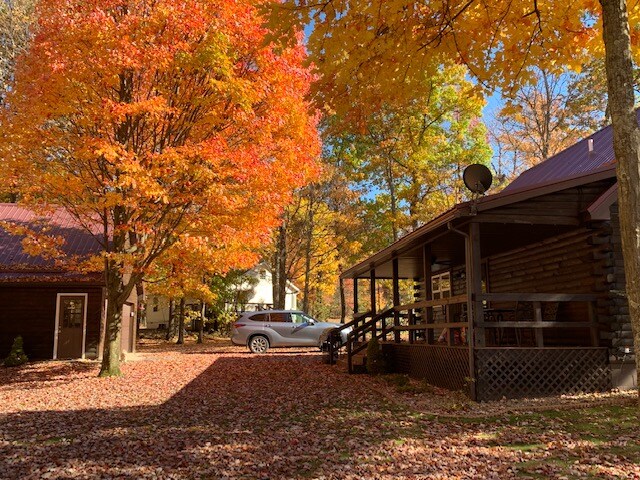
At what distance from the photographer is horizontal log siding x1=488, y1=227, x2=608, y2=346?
33.4 ft

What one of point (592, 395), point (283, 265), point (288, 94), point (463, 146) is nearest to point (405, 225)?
point (463, 146)

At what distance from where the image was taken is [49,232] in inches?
784

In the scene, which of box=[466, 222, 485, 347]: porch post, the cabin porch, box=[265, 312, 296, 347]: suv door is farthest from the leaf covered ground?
box=[265, 312, 296, 347]: suv door

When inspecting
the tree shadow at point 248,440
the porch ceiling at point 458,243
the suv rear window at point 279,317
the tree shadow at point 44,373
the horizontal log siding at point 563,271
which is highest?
the porch ceiling at point 458,243

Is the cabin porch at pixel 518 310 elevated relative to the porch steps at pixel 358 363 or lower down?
elevated

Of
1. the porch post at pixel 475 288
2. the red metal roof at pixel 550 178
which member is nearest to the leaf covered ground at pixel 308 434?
the porch post at pixel 475 288

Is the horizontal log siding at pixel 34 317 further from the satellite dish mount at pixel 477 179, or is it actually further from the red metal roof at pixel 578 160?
the red metal roof at pixel 578 160

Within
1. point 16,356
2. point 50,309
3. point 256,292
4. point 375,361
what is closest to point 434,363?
point 375,361

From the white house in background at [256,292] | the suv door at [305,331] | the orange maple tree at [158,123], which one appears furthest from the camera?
the white house in background at [256,292]

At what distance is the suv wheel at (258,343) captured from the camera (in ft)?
69.3

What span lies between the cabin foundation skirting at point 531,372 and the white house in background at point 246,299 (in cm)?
2554

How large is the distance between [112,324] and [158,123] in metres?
5.47

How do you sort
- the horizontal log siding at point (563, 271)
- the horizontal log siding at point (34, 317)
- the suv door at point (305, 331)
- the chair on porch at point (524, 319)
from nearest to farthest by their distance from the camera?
the horizontal log siding at point (563, 271)
the chair on porch at point (524, 319)
the horizontal log siding at point (34, 317)
the suv door at point (305, 331)

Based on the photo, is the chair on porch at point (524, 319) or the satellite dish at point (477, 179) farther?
the chair on porch at point (524, 319)
